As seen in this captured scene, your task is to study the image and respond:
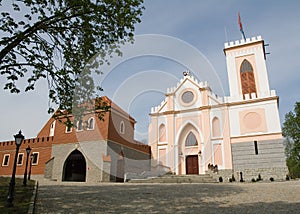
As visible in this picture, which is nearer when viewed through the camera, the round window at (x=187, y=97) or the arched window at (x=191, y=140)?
the arched window at (x=191, y=140)

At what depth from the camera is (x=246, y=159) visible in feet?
75.9

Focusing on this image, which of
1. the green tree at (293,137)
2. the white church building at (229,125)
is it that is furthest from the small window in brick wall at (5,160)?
the green tree at (293,137)

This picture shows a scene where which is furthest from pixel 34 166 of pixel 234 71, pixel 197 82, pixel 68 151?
pixel 234 71

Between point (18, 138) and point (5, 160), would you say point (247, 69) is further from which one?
point (5, 160)

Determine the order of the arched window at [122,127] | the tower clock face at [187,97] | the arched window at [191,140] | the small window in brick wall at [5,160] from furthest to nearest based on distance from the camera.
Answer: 1. the small window in brick wall at [5,160]
2. the tower clock face at [187,97]
3. the arched window at [191,140]
4. the arched window at [122,127]

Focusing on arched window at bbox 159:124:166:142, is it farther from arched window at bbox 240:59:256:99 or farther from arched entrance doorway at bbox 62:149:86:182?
arched window at bbox 240:59:256:99

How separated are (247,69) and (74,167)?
2123 cm

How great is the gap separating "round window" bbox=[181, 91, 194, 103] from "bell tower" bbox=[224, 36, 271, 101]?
4.24 m

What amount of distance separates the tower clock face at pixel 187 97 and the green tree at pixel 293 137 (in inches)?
614

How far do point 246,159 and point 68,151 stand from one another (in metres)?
17.2

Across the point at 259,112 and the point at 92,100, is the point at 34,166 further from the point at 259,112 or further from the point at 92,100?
the point at 259,112

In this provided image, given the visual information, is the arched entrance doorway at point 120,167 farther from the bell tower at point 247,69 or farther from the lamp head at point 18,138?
the lamp head at point 18,138

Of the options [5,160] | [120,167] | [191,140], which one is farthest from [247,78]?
[5,160]

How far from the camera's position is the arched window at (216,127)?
25.1 m
